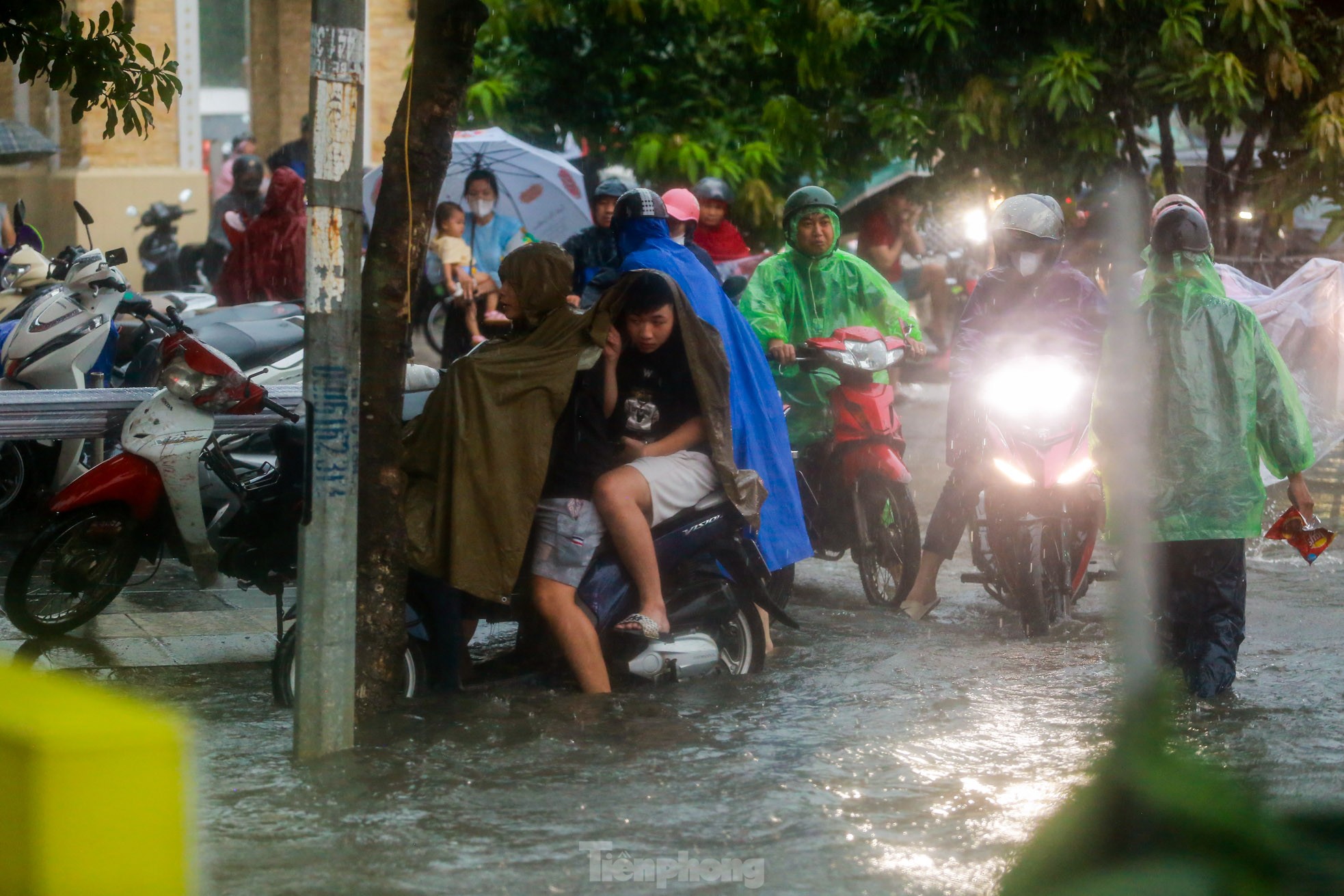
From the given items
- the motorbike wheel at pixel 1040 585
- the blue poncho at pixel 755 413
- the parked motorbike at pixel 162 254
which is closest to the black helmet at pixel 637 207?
the blue poncho at pixel 755 413

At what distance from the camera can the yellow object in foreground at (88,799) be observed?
1.96m

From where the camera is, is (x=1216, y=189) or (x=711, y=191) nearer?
(x=711, y=191)

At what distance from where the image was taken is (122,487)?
6.42 m

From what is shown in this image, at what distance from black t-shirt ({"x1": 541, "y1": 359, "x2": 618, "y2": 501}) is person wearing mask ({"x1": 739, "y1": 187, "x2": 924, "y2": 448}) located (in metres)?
2.22

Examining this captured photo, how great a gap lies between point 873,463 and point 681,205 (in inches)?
73.0

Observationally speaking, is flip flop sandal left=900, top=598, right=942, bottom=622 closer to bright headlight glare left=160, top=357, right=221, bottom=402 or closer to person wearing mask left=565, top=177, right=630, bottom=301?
person wearing mask left=565, top=177, right=630, bottom=301

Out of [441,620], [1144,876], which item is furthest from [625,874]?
[1144,876]

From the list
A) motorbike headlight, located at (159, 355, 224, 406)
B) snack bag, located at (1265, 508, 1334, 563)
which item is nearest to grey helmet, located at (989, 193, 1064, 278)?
snack bag, located at (1265, 508, 1334, 563)

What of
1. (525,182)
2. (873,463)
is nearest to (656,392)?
(873,463)

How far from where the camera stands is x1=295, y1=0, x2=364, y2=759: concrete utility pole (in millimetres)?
4621

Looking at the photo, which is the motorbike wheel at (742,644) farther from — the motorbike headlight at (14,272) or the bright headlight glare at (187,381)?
the motorbike headlight at (14,272)

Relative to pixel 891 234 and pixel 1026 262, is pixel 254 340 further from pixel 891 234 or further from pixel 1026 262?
pixel 891 234

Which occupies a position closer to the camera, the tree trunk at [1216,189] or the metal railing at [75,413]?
the metal railing at [75,413]

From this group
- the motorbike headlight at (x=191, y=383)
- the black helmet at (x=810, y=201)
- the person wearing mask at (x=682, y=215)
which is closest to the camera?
Answer: the motorbike headlight at (x=191, y=383)
